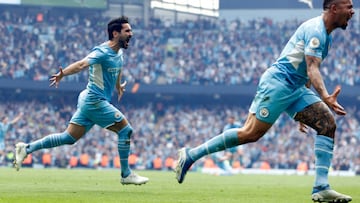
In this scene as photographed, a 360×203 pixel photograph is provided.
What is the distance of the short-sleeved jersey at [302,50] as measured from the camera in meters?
10.6

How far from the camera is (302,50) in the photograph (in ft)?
35.7

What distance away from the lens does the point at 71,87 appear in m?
53.3

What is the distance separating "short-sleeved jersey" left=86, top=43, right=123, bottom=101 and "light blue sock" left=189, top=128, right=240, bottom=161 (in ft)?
13.2

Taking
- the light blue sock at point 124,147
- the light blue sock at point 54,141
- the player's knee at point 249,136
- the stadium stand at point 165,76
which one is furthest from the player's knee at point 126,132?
the stadium stand at point 165,76

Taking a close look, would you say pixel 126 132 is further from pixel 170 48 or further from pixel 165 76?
pixel 170 48

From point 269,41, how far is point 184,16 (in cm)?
978

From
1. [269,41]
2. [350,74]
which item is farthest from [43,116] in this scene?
[350,74]

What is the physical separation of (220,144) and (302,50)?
5.04 ft

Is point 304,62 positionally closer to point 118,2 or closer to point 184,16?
point 118,2

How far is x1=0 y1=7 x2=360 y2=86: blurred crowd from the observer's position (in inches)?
2099

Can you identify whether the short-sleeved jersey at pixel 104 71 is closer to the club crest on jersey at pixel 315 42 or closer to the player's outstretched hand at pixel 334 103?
the club crest on jersey at pixel 315 42

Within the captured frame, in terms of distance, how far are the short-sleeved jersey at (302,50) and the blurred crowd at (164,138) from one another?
3502 centimetres

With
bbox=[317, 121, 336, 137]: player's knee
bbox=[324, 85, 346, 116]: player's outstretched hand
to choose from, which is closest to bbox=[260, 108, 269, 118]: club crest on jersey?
bbox=[317, 121, 336, 137]: player's knee

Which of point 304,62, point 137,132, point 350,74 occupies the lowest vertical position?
point 137,132
